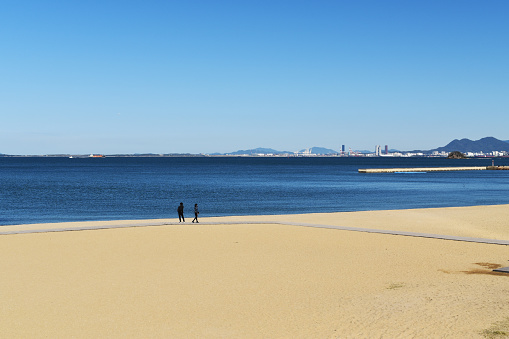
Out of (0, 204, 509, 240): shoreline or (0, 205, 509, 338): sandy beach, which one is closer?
(0, 205, 509, 338): sandy beach

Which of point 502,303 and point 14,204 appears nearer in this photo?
point 502,303

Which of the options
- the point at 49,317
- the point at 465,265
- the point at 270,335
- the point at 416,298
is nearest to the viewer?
the point at 270,335

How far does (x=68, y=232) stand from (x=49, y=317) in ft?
52.2

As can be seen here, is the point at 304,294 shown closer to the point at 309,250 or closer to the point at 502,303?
the point at 502,303

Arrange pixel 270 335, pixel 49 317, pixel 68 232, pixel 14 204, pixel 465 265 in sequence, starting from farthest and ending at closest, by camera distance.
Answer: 1. pixel 14 204
2. pixel 68 232
3. pixel 465 265
4. pixel 49 317
5. pixel 270 335

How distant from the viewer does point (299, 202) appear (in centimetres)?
5762

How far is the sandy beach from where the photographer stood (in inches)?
464

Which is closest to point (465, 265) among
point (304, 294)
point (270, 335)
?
point (304, 294)

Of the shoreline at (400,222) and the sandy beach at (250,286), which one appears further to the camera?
the shoreline at (400,222)

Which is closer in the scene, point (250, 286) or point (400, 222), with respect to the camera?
point (250, 286)

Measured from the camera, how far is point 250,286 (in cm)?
1559

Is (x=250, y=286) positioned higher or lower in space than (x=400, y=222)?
higher

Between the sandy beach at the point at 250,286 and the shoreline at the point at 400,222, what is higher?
the sandy beach at the point at 250,286

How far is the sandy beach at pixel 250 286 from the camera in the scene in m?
11.8
